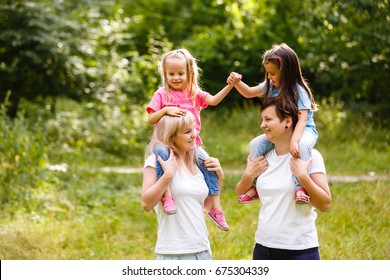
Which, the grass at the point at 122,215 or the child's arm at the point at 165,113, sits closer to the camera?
the child's arm at the point at 165,113

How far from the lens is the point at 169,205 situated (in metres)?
2.99

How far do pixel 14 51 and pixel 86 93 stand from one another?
1.74 metres

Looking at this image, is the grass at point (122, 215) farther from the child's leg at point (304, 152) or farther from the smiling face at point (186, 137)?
the smiling face at point (186, 137)

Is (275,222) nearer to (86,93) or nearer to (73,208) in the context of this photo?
(73,208)

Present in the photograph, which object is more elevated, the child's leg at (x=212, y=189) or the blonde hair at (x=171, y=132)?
the blonde hair at (x=171, y=132)

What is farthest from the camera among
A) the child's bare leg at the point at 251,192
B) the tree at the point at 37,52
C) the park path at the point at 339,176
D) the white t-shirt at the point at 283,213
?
the tree at the point at 37,52

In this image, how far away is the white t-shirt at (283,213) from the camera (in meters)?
3.03

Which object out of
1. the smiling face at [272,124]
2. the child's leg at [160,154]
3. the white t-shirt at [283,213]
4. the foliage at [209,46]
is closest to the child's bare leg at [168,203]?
the child's leg at [160,154]

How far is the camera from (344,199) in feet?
22.3

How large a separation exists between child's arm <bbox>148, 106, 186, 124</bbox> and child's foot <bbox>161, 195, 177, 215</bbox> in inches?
18.2

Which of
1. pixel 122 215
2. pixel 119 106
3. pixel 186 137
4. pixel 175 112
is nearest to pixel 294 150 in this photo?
pixel 186 137

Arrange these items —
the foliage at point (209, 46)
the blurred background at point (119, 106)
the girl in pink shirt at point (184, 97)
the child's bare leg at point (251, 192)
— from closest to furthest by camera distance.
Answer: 1. the child's bare leg at point (251, 192)
2. the girl in pink shirt at point (184, 97)
3. the blurred background at point (119, 106)
4. the foliage at point (209, 46)

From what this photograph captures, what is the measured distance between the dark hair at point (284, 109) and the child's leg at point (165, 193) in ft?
1.84

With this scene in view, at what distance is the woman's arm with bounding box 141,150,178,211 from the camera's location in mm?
2975
